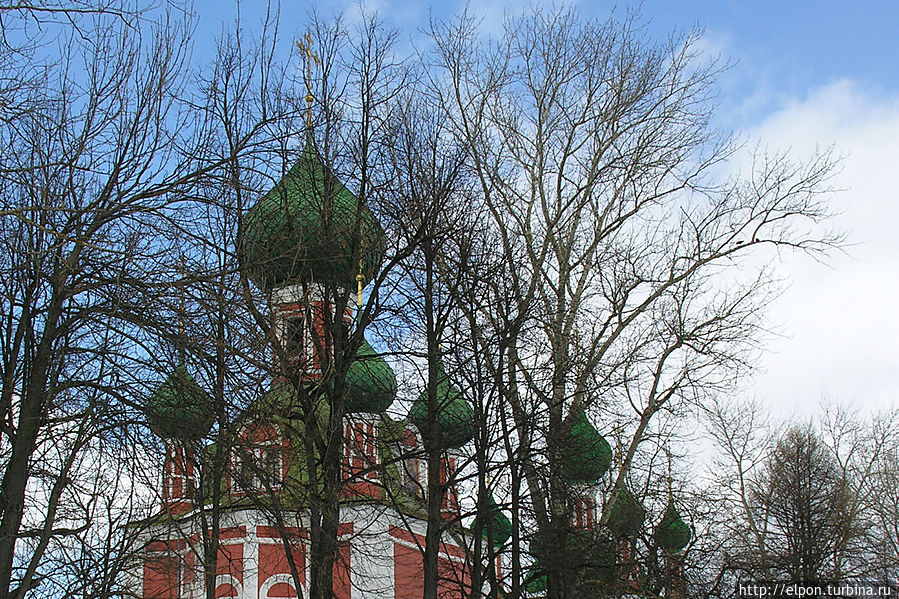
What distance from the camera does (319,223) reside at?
12.6m

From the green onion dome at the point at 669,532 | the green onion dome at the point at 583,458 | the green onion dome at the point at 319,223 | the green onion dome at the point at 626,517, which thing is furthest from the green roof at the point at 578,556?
the green onion dome at the point at 319,223

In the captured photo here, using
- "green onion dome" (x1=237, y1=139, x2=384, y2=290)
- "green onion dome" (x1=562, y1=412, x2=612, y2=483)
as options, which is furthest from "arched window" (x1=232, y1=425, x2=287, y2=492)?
"green onion dome" (x1=562, y1=412, x2=612, y2=483)

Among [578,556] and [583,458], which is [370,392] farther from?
[578,556]

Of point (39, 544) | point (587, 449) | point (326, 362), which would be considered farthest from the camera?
point (587, 449)

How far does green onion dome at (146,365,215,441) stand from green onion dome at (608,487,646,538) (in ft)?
30.4

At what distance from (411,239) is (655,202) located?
6531 millimetres

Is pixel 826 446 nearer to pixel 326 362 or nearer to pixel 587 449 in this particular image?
pixel 587 449

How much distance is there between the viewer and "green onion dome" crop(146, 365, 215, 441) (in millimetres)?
8055

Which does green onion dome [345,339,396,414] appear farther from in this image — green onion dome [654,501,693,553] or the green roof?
green onion dome [654,501,693,553]

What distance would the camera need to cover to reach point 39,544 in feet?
28.9

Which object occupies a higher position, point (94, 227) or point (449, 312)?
point (449, 312)

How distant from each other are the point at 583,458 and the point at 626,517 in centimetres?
219

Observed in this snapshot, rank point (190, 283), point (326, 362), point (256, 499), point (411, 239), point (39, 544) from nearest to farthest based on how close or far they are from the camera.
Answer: point (190, 283)
point (39, 544)
point (256, 499)
point (326, 362)
point (411, 239)

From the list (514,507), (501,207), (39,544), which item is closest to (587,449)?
(514,507)
